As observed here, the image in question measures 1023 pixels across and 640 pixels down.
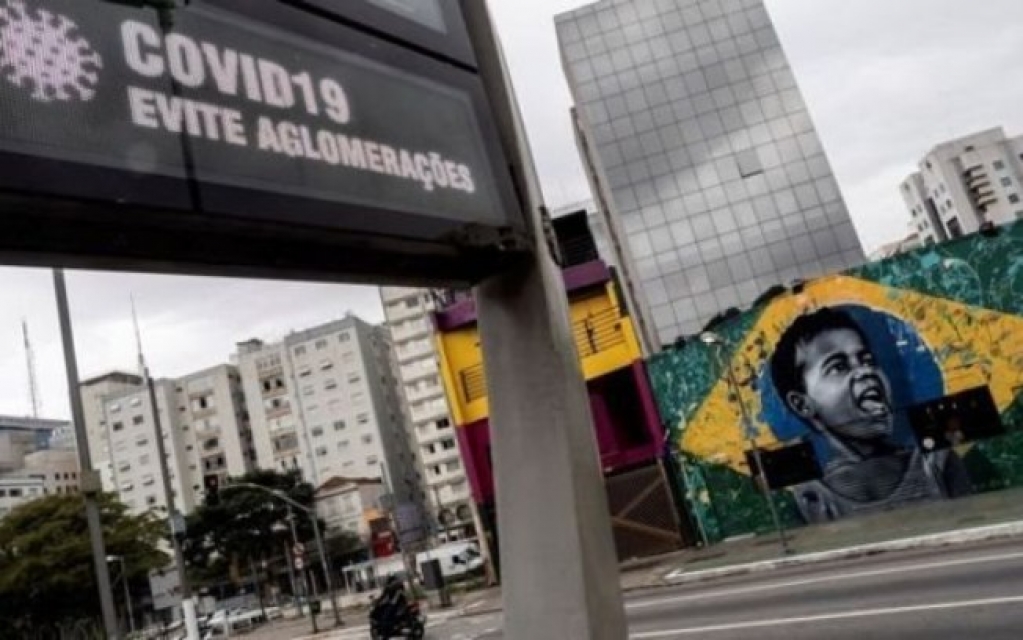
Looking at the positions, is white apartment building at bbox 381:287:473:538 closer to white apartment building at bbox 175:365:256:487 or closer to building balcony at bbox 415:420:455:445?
building balcony at bbox 415:420:455:445

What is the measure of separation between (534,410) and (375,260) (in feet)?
3.98

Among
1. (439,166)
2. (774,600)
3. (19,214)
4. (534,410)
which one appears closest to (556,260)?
(534,410)

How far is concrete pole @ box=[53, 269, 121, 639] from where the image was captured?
1115 centimetres

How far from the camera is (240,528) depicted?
63906 millimetres

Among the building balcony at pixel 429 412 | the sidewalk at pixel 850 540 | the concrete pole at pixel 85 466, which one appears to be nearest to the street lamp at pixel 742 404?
the sidewalk at pixel 850 540

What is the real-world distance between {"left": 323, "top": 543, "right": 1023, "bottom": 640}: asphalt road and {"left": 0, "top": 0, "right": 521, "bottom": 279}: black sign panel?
8300mm

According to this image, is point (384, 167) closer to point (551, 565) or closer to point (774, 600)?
point (551, 565)

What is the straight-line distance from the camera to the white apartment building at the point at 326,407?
296ft

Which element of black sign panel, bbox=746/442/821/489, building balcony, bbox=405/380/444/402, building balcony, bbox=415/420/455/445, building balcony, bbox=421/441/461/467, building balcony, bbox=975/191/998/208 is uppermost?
building balcony, bbox=975/191/998/208

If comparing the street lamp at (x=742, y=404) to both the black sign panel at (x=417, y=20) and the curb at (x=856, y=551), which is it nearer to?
the curb at (x=856, y=551)

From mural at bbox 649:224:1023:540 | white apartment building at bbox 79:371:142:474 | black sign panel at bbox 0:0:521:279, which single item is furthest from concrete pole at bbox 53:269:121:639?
white apartment building at bbox 79:371:142:474

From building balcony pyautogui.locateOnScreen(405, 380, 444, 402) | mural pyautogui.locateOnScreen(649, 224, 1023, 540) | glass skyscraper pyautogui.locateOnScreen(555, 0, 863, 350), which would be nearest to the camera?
mural pyautogui.locateOnScreen(649, 224, 1023, 540)

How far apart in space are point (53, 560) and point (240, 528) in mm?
15554

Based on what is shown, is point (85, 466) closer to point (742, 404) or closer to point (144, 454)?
point (742, 404)
